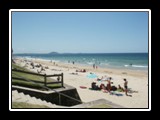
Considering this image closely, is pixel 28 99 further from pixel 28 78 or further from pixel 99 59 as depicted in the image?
pixel 99 59

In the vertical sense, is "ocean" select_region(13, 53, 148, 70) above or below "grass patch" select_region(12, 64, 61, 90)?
above

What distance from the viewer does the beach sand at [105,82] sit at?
456 cm

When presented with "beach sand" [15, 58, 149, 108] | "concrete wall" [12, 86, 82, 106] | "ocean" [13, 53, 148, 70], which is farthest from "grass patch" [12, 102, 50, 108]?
"ocean" [13, 53, 148, 70]

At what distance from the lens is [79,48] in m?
4.92

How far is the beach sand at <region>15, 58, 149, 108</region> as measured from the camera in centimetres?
456

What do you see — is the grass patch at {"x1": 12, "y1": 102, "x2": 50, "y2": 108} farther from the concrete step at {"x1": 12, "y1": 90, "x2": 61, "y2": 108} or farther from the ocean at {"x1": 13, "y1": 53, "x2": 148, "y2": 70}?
the ocean at {"x1": 13, "y1": 53, "x2": 148, "y2": 70}

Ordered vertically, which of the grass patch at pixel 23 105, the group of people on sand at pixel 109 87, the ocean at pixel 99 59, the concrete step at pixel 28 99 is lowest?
the grass patch at pixel 23 105

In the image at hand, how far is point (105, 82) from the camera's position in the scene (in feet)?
15.8

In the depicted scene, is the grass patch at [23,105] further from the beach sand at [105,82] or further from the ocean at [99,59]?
the ocean at [99,59]

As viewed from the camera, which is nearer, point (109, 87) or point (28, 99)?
point (28, 99)

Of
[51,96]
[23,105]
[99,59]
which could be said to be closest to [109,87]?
[99,59]

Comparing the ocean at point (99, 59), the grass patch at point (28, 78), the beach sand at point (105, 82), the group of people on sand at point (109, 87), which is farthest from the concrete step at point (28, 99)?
the group of people on sand at point (109, 87)
